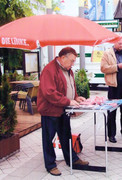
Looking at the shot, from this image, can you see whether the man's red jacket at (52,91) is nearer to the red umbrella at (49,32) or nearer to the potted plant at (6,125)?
the red umbrella at (49,32)

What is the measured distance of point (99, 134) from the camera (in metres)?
6.80

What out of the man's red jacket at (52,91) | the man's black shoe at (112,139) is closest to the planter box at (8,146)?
the man's red jacket at (52,91)

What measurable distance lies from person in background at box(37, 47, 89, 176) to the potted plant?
971 mm

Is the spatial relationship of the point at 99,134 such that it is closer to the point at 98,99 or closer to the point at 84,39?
the point at 98,99

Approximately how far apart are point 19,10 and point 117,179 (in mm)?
6454

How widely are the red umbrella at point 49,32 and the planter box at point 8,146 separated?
1701mm

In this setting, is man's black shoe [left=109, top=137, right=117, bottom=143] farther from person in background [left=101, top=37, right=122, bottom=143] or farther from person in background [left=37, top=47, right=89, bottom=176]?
person in background [left=37, top=47, right=89, bottom=176]

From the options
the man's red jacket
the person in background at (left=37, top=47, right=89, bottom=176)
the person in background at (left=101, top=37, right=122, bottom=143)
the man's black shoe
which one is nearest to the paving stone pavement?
the man's black shoe

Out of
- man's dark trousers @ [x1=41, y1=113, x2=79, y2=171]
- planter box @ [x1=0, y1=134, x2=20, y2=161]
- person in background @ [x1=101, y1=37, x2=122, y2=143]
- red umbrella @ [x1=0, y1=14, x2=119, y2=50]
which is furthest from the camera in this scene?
person in background @ [x1=101, y1=37, x2=122, y2=143]

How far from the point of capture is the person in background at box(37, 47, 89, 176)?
4207 millimetres

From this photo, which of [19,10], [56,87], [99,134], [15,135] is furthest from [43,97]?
[19,10]

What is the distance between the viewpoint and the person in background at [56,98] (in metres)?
4.21

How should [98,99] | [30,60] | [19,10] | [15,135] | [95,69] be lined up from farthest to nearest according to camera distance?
[95,69] < [30,60] < [19,10] < [15,135] < [98,99]

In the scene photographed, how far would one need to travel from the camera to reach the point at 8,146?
208 inches
